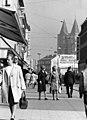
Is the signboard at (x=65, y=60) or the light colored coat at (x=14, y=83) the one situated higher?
the signboard at (x=65, y=60)

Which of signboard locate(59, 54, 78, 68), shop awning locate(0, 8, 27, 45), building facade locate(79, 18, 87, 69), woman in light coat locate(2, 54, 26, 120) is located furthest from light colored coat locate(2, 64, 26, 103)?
building facade locate(79, 18, 87, 69)

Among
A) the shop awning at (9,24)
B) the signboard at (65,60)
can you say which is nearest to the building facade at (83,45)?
the signboard at (65,60)

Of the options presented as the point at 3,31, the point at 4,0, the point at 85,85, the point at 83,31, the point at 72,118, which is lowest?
the point at 72,118

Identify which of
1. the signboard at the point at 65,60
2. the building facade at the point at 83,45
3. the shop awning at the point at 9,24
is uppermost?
the building facade at the point at 83,45

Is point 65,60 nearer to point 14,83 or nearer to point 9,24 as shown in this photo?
point 14,83

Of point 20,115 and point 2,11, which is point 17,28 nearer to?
point 2,11

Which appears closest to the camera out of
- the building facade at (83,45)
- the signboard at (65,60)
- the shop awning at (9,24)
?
the shop awning at (9,24)

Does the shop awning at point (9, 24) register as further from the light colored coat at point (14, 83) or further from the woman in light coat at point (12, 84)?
the light colored coat at point (14, 83)

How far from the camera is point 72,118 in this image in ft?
40.3

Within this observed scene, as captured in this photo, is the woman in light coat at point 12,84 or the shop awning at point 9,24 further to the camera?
the woman in light coat at point 12,84

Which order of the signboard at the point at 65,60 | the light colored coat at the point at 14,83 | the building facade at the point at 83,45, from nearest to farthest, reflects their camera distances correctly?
the light colored coat at the point at 14,83 → the signboard at the point at 65,60 → the building facade at the point at 83,45

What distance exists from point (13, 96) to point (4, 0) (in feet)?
148

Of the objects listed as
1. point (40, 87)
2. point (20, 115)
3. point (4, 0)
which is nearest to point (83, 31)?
point (4, 0)

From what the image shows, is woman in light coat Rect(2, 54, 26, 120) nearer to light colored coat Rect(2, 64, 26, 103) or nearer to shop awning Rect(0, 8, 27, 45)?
light colored coat Rect(2, 64, 26, 103)
